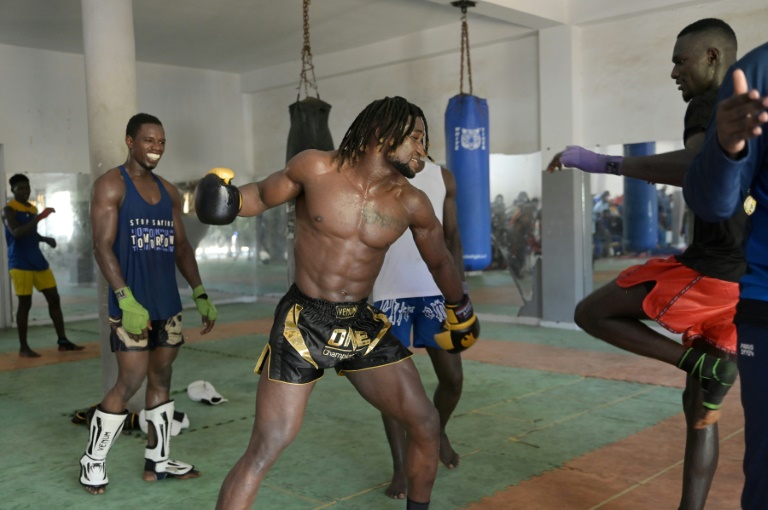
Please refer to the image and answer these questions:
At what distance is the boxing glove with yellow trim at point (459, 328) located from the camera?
10.3 feet

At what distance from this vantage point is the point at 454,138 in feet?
25.3

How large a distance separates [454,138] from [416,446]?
5.22 meters

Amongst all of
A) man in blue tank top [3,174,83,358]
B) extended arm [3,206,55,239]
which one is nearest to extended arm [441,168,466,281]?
extended arm [3,206,55,239]

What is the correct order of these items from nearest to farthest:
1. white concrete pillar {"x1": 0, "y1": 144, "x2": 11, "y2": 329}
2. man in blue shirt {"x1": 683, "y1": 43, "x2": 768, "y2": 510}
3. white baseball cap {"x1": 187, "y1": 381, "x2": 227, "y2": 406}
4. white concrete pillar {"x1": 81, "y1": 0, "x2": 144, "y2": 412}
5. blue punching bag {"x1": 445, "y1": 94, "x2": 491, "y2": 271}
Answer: man in blue shirt {"x1": 683, "y1": 43, "x2": 768, "y2": 510} < white concrete pillar {"x1": 81, "y1": 0, "x2": 144, "y2": 412} < white baseball cap {"x1": 187, "y1": 381, "x2": 227, "y2": 406} < blue punching bag {"x1": 445, "y1": 94, "x2": 491, "y2": 271} < white concrete pillar {"x1": 0, "y1": 144, "x2": 11, "y2": 329}

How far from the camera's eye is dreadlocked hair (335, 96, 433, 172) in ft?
9.34

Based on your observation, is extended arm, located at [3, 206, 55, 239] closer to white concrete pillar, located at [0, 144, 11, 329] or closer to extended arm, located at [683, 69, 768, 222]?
white concrete pillar, located at [0, 144, 11, 329]

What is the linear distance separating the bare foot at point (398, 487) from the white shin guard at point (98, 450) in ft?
4.60

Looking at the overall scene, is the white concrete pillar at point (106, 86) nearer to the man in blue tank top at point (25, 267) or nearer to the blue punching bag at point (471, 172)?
the man in blue tank top at point (25, 267)

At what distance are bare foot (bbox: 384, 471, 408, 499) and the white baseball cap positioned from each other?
2288 millimetres

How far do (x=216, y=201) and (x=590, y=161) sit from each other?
1.46 metres

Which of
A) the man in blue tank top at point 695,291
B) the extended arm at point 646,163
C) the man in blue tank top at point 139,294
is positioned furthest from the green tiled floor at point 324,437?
the extended arm at point 646,163

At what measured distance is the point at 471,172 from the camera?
7668 millimetres

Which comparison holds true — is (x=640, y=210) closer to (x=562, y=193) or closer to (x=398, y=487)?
(x=562, y=193)

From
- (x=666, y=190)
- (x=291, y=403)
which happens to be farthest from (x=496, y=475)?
(x=666, y=190)
